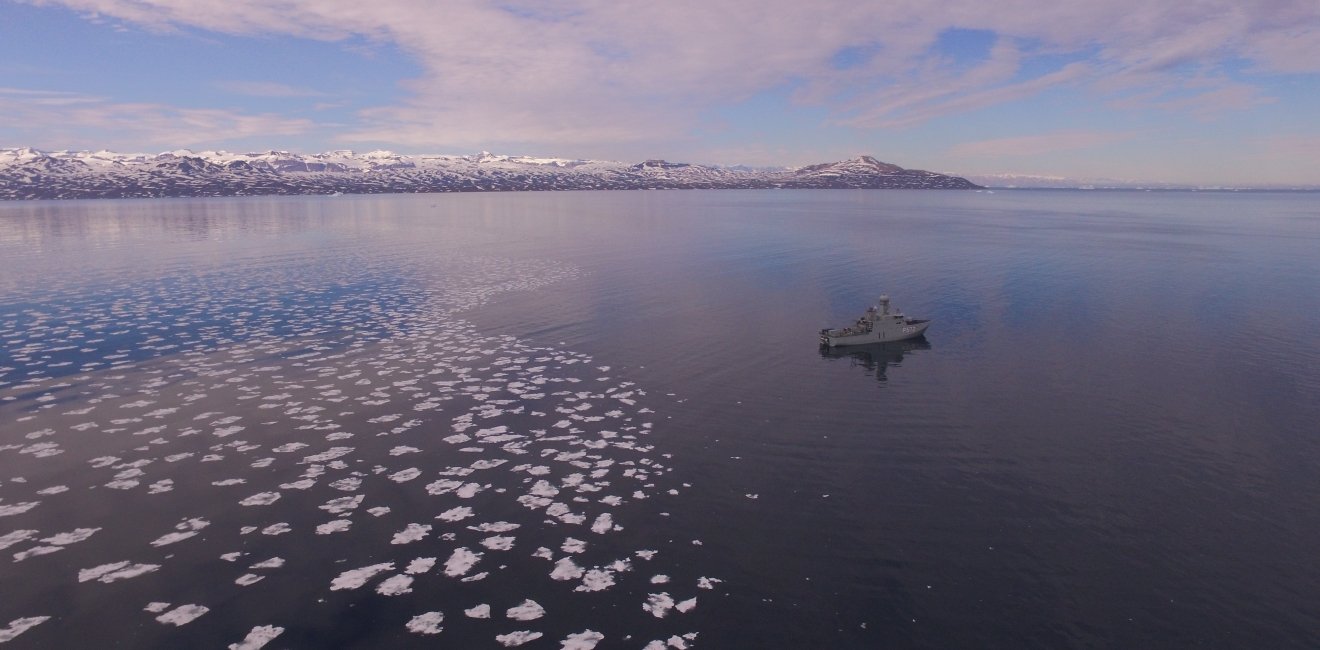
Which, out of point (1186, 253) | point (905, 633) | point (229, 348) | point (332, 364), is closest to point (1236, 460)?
point (905, 633)

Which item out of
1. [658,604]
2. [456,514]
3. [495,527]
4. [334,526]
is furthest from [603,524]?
[334,526]

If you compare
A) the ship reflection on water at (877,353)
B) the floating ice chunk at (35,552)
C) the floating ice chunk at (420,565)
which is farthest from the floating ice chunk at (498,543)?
the ship reflection on water at (877,353)

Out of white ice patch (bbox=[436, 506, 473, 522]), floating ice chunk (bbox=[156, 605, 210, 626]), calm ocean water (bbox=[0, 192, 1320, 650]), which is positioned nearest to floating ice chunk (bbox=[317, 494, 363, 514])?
calm ocean water (bbox=[0, 192, 1320, 650])

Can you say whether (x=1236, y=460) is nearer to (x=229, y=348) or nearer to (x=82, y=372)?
(x=229, y=348)

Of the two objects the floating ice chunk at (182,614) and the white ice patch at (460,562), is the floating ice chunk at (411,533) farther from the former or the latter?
the floating ice chunk at (182,614)

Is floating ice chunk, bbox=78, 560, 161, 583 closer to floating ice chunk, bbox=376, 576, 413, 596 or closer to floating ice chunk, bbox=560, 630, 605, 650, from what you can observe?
floating ice chunk, bbox=376, 576, 413, 596
